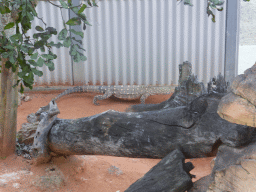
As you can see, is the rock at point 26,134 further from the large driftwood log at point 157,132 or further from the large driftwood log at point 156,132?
the large driftwood log at point 157,132

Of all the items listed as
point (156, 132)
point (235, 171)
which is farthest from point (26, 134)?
point (235, 171)

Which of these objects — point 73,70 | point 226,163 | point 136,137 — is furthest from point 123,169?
point 73,70

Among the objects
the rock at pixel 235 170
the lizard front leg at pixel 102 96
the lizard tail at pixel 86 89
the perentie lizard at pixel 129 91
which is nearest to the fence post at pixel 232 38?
the perentie lizard at pixel 129 91

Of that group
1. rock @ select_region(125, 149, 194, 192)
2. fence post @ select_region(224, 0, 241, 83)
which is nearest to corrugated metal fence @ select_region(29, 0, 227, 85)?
fence post @ select_region(224, 0, 241, 83)

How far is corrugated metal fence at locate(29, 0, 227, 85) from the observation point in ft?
20.3

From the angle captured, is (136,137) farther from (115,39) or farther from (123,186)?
(115,39)

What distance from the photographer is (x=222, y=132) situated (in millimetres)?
1575

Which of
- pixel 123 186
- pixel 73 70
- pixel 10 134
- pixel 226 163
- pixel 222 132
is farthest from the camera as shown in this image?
pixel 73 70

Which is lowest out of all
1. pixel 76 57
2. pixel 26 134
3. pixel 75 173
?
pixel 75 173

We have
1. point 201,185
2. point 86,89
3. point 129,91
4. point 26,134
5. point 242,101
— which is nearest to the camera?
point 242,101

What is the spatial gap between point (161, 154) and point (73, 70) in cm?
506

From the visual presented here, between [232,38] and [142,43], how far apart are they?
2177 millimetres

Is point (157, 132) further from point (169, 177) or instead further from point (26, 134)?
point (26, 134)

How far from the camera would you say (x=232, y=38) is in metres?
6.14
